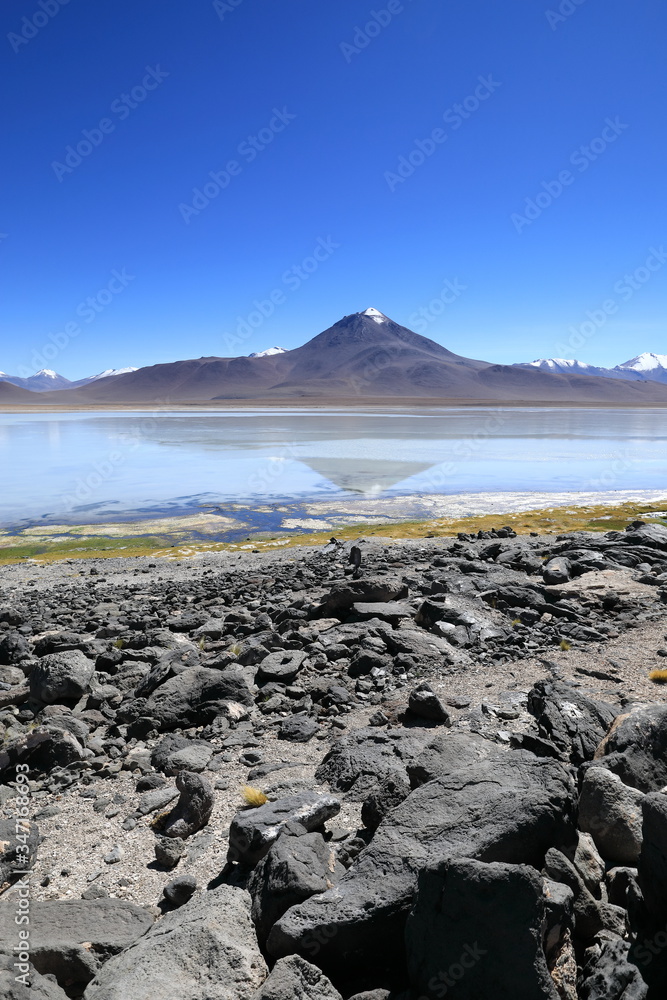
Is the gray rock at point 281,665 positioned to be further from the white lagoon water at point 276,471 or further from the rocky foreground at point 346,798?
the white lagoon water at point 276,471

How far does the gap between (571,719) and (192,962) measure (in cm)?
357

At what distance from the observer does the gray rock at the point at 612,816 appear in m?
3.69

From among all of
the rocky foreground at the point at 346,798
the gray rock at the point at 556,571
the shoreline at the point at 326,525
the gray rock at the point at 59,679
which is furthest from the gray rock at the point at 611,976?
the shoreline at the point at 326,525

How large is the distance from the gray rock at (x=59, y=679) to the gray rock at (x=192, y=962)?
422 cm

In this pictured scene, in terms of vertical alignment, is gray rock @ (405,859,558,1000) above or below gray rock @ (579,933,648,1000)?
above

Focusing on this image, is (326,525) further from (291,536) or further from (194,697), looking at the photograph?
(194,697)

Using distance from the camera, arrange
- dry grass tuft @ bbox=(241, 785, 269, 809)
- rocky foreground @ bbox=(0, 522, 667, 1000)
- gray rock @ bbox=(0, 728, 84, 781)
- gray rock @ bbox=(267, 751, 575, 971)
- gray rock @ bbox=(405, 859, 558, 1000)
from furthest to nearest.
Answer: gray rock @ bbox=(0, 728, 84, 781)
dry grass tuft @ bbox=(241, 785, 269, 809)
gray rock @ bbox=(267, 751, 575, 971)
rocky foreground @ bbox=(0, 522, 667, 1000)
gray rock @ bbox=(405, 859, 558, 1000)

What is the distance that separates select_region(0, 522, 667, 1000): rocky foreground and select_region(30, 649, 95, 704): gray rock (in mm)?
24

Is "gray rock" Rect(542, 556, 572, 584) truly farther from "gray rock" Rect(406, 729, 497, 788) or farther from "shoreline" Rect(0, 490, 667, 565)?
"shoreline" Rect(0, 490, 667, 565)

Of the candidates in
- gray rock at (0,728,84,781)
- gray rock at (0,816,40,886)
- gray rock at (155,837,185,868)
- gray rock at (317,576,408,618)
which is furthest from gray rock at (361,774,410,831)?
gray rock at (317,576,408,618)

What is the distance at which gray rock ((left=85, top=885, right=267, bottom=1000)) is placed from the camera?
2945 millimetres

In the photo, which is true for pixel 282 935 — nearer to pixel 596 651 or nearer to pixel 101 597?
pixel 596 651

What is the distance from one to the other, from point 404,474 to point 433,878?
3436 cm

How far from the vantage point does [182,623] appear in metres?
10.1
